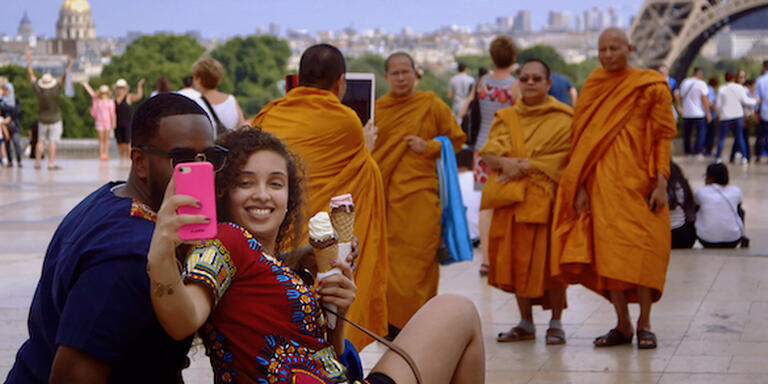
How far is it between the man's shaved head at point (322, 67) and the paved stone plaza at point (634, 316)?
140 cm

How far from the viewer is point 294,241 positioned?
3.29 m

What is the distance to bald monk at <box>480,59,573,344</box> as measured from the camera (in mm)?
6141

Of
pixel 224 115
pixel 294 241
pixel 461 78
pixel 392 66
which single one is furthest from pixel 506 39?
pixel 461 78

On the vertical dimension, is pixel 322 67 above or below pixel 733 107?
above

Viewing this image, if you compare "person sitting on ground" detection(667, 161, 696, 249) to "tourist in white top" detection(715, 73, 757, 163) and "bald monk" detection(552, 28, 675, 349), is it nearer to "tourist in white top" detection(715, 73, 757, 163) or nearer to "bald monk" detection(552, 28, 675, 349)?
"bald monk" detection(552, 28, 675, 349)

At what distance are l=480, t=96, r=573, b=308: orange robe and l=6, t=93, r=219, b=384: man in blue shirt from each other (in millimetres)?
3539

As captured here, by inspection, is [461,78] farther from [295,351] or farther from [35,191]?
[295,351]

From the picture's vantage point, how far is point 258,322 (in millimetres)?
2713

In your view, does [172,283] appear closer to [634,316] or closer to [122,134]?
Result: [634,316]

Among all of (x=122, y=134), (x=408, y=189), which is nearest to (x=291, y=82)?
(x=408, y=189)

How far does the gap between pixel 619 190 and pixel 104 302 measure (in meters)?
3.85

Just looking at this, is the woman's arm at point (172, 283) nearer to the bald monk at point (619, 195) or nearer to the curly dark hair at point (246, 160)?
the curly dark hair at point (246, 160)

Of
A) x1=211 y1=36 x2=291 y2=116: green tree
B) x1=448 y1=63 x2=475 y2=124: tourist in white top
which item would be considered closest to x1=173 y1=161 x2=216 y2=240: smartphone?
x1=448 y1=63 x2=475 y2=124: tourist in white top

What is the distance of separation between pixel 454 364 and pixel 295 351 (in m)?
0.59
